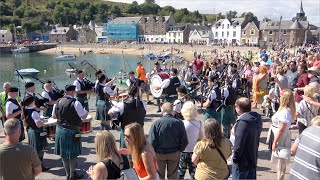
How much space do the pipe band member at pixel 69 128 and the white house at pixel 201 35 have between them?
9790 cm

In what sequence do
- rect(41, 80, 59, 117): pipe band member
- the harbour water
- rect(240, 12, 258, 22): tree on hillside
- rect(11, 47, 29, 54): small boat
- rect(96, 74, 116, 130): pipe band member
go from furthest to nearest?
rect(11, 47, 29, 54): small boat < rect(240, 12, 258, 22): tree on hillside < the harbour water < rect(96, 74, 116, 130): pipe band member < rect(41, 80, 59, 117): pipe band member

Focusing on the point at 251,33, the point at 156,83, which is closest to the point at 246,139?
the point at 156,83

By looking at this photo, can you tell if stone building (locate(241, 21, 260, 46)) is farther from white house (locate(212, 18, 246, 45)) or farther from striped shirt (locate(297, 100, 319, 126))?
striped shirt (locate(297, 100, 319, 126))

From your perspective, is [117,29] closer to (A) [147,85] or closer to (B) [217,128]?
(A) [147,85]

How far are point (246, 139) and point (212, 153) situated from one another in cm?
63

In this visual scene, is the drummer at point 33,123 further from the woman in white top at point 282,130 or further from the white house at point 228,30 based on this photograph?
the white house at point 228,30

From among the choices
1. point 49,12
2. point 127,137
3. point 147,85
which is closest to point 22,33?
point 49,12

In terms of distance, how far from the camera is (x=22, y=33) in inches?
5684

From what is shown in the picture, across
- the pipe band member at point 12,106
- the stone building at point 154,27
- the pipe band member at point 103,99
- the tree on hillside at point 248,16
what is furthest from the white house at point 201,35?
the pipe band member at point 12,106

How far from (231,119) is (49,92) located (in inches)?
181

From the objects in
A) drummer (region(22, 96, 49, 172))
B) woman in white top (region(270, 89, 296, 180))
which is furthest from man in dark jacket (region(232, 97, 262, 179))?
drummer (region(22, 96, 49, 172))

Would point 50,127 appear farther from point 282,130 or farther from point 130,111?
point 282,130

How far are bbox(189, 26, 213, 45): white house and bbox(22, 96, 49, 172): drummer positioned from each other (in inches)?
3841

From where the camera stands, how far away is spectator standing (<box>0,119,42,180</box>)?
4016 millimetres
